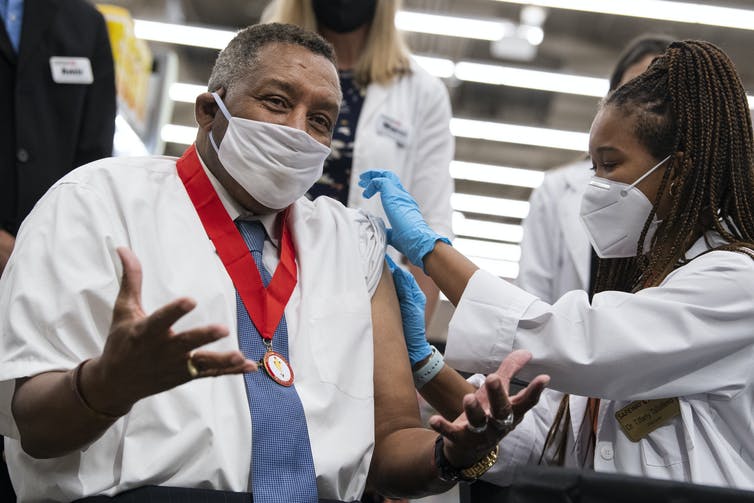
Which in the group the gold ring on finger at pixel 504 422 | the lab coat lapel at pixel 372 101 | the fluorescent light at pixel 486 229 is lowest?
the fluorescent light at pixel 486 229

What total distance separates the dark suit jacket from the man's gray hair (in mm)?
716

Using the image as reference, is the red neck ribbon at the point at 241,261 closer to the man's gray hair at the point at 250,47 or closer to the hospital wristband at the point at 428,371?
the man's gray hair at the point at 250,47

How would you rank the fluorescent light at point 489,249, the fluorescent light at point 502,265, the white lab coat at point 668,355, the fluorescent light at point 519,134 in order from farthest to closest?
the fluorescent light at point 502,265, the fluorescent light at point 489,249, the fluorescent light at point 519,134, the white lab coat at point 668,355

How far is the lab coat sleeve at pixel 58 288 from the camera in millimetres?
1462

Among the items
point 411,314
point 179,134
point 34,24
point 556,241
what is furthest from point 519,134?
point 411,314

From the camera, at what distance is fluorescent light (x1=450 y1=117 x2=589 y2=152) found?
436 inches

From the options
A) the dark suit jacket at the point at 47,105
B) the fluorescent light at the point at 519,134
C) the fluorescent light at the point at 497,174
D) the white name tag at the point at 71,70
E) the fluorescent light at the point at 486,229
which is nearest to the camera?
the dark suit jacket at the point at 47,105

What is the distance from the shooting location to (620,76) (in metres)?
3.40

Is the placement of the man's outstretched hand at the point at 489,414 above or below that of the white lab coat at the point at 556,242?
above

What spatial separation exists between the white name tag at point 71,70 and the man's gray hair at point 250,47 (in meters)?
0.79

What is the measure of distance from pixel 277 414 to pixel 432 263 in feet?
1.98

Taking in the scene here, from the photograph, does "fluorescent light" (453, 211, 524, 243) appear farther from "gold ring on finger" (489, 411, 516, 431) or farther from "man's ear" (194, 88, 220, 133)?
"gold ring on finger" (489, 411, 516, 431)

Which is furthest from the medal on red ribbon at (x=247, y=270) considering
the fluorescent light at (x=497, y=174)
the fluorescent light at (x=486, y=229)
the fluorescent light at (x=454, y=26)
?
the fluorescent light at (x=486, y=229)

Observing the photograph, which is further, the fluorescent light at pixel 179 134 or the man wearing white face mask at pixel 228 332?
the fluorescent light at pixel 179 134
